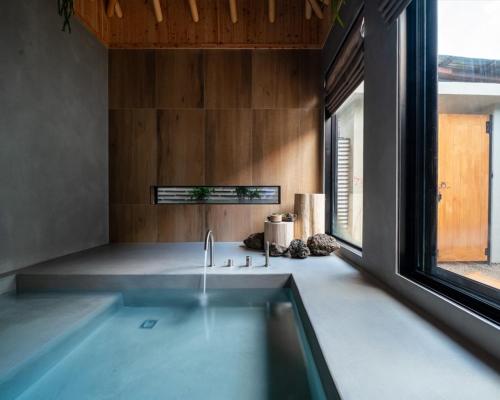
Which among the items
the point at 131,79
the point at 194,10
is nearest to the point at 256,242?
the point at 131,79

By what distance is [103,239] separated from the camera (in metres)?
3.65

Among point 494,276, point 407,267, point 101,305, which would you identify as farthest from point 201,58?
point 494,276

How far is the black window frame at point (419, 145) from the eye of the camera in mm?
1524

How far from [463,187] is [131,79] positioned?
4.00 meters

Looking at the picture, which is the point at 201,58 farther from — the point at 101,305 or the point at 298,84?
the point at 101,305

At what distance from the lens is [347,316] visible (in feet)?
4.49

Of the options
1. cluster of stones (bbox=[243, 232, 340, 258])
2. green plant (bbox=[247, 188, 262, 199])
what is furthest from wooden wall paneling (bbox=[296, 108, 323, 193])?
cluster of stones (bbox=[243, 232, 340, 258])

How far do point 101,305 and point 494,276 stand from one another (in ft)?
7.47

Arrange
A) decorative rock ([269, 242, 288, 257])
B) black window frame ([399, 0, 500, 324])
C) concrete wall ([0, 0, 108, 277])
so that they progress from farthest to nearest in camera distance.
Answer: decorative rock ([269, 242, 288, 257]) < concrete wall ([0, 0, 108, 277]) < black window frame ([399, 0, 500, 324])

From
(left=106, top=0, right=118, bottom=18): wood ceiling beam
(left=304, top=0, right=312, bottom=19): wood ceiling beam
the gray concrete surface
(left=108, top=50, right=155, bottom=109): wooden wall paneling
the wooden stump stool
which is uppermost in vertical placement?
(left=106, top=0, right=118, bottom=18): wood ceiling beam

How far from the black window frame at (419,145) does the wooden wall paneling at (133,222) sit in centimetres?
311

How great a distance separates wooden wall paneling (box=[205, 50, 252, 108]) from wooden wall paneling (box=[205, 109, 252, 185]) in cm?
21

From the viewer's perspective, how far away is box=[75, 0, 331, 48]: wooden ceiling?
12.1 ft

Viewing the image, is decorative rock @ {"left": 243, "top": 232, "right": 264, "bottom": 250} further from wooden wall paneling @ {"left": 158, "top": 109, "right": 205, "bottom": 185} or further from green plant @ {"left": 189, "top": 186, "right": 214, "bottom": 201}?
wooden wall paneling @ {"left": 158, "top": 109, "right": 205, "bottom": 185}
